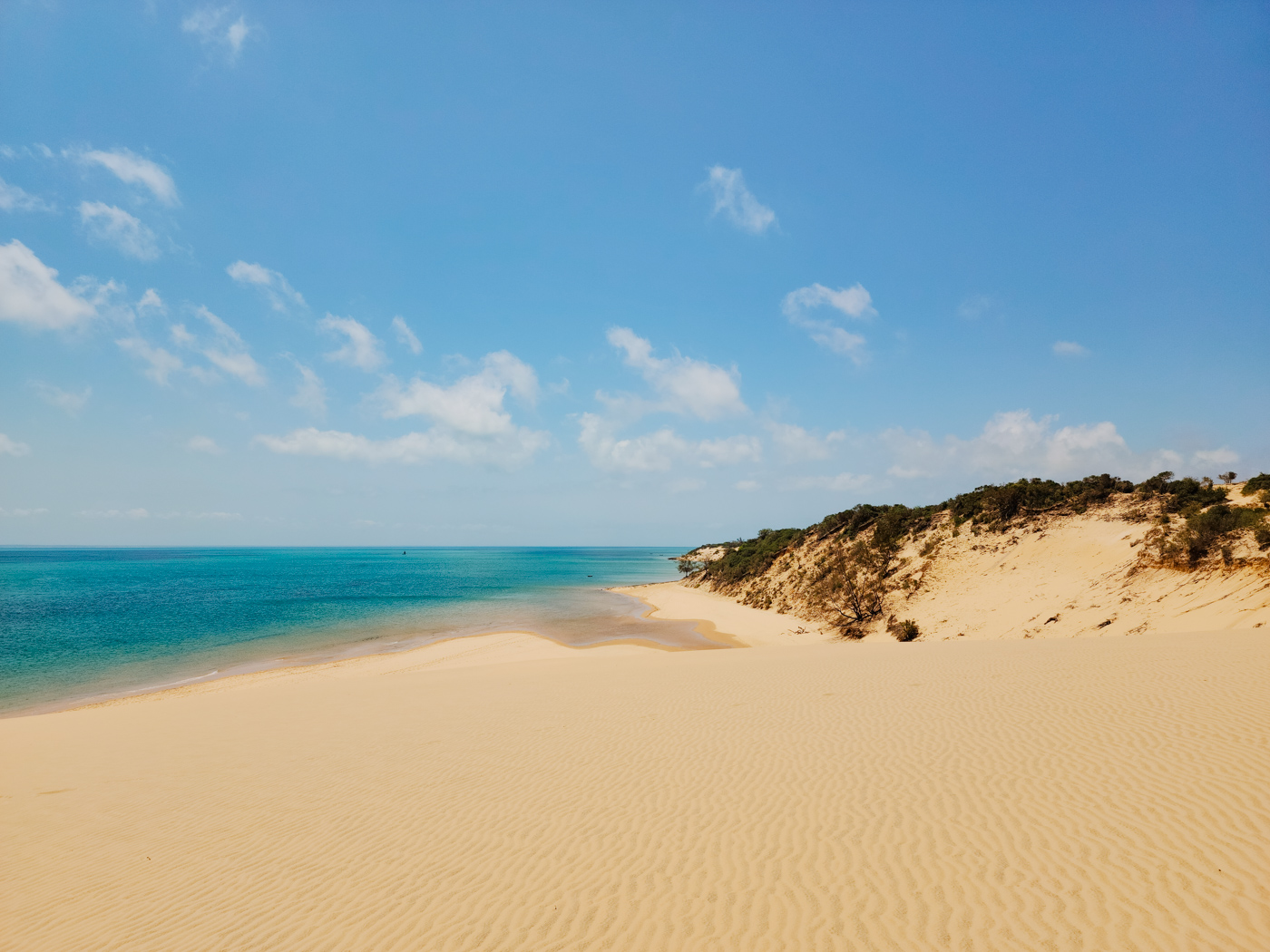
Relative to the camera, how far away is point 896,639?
87.0 ft

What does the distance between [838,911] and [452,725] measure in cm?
942

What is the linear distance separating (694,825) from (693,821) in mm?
104

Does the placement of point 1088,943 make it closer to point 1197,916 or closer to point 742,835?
point 1197,916

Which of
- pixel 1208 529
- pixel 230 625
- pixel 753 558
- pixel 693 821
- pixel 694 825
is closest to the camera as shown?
pixel 694 825

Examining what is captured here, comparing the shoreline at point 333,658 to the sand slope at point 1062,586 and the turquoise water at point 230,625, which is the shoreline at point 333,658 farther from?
the sand slope at point 1062,586

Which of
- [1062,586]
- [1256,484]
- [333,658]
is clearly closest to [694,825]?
[333,658]

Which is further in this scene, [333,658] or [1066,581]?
[333,658]

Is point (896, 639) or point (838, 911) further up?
point (838, 911)

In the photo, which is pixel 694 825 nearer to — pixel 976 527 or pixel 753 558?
pixel 976 527

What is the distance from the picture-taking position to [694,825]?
648 centimetres

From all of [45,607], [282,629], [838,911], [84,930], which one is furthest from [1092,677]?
[45,607]

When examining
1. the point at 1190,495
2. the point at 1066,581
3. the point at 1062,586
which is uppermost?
the point at 1190,495

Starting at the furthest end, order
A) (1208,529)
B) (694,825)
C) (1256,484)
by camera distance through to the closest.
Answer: (1256,484)
(1208,529)
(694,825)

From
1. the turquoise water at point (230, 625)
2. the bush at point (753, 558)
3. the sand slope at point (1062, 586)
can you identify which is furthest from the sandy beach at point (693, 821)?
the bush at point (753, 558)
